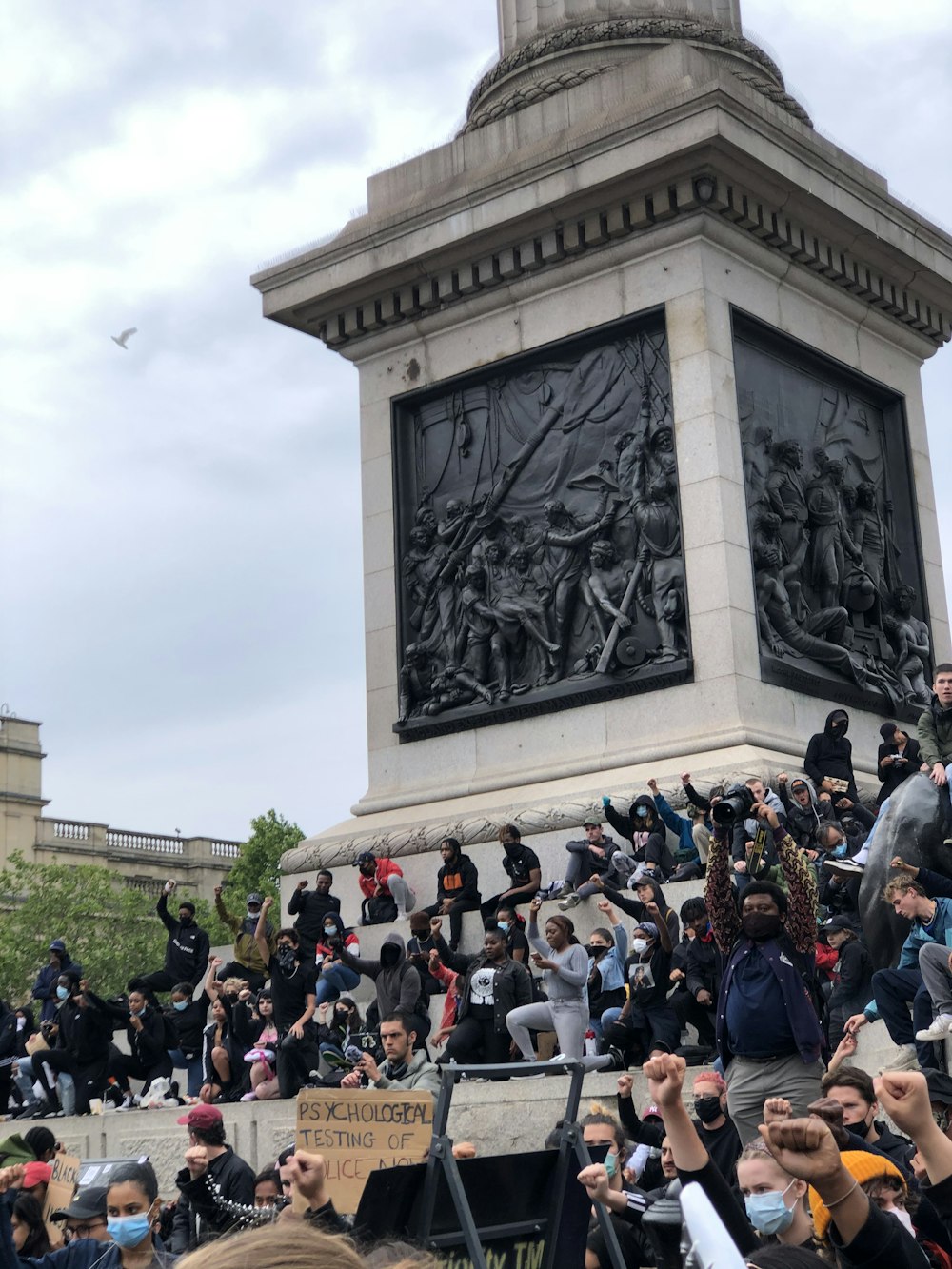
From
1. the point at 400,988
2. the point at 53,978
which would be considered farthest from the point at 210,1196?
the point at 53,978

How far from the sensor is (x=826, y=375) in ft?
68.9

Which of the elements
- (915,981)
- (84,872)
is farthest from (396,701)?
(84,872)

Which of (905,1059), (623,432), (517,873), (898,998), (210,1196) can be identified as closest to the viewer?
(210,1196)

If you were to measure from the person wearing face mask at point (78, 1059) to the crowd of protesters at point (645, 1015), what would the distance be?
0.08 feet

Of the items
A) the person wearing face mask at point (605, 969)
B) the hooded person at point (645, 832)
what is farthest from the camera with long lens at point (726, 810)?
the hooded person at point (645, 832)

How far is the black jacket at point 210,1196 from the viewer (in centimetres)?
903

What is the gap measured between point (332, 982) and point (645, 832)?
2955 mm

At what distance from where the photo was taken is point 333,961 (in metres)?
16.3

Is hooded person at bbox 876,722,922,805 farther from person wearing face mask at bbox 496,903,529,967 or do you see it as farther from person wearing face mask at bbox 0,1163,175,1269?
person wearing face mask at bbox 0,1163,175,1269

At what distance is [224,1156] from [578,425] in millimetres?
11588

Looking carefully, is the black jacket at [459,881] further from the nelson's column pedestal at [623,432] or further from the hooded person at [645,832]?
the hooded person at [645,832]

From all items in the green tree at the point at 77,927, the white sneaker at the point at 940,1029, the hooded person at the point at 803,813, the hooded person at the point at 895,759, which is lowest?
the white sneaker at the point at 940,1029

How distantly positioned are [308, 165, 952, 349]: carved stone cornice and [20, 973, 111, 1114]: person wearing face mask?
28.4 ft

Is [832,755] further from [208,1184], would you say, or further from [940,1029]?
[208,1184]
